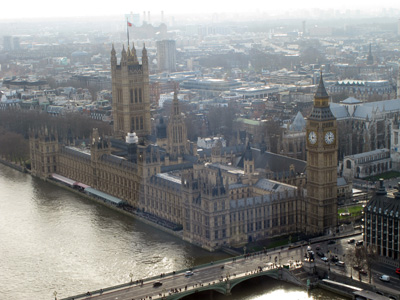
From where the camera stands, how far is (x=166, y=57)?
192 m

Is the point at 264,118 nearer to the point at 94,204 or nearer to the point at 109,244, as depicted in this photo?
the point at 94,204

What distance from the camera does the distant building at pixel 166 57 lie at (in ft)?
621

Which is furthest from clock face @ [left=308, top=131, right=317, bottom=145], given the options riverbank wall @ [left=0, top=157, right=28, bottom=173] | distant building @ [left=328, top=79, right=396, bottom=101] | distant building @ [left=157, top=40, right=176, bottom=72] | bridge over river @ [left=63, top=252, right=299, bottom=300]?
distant building @ [left=157, top=40, right=176, bottom=72]

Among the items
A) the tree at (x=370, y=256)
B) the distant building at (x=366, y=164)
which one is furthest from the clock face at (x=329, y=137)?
the distant building at (x=366, y=164)

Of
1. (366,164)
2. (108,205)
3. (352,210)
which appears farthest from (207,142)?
(352,210)

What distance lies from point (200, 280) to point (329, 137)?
15.9m

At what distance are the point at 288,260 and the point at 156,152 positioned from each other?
19.0 metres

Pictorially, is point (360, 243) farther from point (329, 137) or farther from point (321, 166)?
point (329, 137)

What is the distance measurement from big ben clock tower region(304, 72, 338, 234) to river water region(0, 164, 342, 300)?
339 inches

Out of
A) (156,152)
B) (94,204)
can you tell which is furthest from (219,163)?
(94,204)

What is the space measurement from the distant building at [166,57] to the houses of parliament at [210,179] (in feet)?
334

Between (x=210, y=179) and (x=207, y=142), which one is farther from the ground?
(x=210, y=179)

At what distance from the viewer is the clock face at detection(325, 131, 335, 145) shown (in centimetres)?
5821

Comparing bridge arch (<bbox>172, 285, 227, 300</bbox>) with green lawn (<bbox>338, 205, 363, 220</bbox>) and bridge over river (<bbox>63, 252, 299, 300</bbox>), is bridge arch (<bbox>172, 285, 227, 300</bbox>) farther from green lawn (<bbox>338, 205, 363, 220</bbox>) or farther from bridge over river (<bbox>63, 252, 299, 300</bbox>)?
green lawn (<bbox>338, 205, 363, 220</bbox>)
